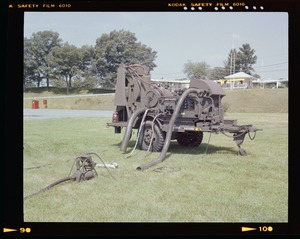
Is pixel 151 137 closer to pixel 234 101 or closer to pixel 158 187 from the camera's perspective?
pixel 234 101

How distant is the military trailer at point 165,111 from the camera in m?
6.57

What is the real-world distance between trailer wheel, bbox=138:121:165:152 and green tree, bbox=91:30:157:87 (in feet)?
6.38

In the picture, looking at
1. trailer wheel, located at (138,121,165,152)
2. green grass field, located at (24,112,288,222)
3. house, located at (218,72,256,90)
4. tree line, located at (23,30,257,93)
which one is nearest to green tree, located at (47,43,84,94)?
tree line, located at (23,30,257,93)

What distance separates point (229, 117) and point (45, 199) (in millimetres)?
4572

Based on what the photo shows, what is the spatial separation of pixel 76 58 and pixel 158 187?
5.69 feet

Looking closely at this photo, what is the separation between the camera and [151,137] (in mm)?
6883

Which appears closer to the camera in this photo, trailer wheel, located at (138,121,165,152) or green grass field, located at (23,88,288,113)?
green grass field, located at (23,88,288,113)

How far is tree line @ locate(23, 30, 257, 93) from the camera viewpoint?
3387 millimetres

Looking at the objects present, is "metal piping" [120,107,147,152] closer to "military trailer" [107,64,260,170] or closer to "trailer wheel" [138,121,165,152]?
"military trailer" [107,64,260,170]

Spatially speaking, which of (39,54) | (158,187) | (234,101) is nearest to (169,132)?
(234,101)

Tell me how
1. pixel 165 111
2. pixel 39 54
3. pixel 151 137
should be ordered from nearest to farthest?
pixel 39 54, pixel 151 137, pixel 165 111

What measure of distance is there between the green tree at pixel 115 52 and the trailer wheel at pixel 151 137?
6.38ft
